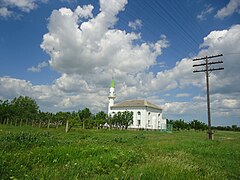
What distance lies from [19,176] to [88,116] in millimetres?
69200

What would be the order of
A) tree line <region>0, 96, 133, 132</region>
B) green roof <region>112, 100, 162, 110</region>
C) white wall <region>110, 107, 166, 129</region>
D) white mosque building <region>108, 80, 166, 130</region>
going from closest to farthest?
1. tree line <region>0, 96, 133, 132</region>
2. white wall <region>110, 107, 166, 129</region>
3. white mosque building <region>108, 80, 166, 130</region>
4. green roof <region>112, 100, 162, 110</region>

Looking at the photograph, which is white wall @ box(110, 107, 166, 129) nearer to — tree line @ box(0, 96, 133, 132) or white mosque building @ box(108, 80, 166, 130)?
white mosque building @ box(108, 80, 166, 130)

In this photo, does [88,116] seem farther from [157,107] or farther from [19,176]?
[19,176]

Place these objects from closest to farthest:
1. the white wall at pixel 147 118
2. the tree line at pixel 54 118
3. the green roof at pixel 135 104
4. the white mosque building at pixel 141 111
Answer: the tree line at pixel 54 118 → the white wall at pixel 147 118 → the white mosque building at pixel 141 111 → the green roof at pixel 135 104

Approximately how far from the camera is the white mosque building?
75062mm

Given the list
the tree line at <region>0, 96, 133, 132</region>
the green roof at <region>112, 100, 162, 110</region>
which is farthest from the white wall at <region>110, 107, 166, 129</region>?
the tree line at <region>0, 96, 133, 132</region>

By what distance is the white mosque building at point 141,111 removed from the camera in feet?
246

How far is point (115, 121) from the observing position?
65.6 meters

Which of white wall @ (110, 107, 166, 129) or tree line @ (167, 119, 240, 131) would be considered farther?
tree line @ (167, 119, 240, 131)

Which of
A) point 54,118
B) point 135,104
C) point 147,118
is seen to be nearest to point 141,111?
point 147,118

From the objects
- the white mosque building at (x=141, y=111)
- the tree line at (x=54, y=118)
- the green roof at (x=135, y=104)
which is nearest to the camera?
the tree line at (x=54, y=118)

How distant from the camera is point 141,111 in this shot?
248 ft

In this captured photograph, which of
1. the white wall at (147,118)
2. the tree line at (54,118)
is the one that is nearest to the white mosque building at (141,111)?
the white wall at (147,118)

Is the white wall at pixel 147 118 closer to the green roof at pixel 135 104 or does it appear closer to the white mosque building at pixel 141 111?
the white mosque building at pixel 141 111
